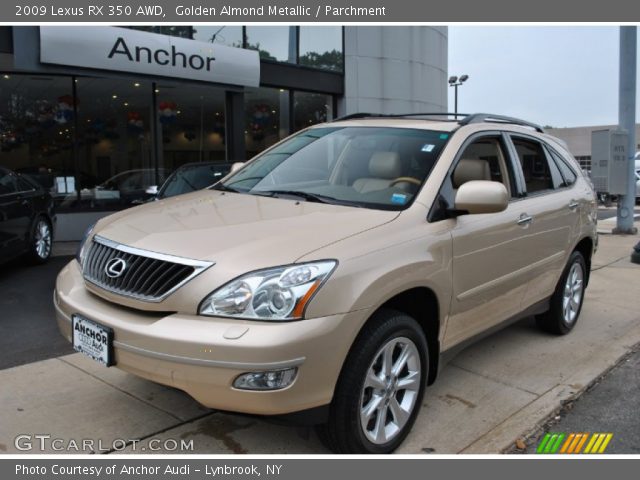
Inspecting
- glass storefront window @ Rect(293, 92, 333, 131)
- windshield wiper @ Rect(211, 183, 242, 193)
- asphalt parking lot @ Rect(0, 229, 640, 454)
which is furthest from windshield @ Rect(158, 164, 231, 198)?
glass storefront window @ Rect(293, 92, 333, 131)

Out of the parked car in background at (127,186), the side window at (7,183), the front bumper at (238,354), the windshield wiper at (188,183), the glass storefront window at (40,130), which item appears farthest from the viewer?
the parked car in background at (127,186)

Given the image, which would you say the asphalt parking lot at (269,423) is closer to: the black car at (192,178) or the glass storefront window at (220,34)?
the black car at (192,178)

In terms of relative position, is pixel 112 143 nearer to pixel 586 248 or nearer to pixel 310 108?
pixel 310 108

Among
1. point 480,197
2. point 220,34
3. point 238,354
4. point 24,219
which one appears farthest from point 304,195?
point 220,34

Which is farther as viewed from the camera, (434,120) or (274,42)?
(274,42)

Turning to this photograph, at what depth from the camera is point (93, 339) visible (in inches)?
115

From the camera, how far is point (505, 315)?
414 cm

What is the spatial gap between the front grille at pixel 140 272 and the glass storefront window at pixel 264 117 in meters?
10.5

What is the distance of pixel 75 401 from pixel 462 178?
277 cm

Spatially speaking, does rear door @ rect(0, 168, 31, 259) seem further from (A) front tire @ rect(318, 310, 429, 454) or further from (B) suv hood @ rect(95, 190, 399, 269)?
(A) front tire @ rect(318, 310, 429, 454)

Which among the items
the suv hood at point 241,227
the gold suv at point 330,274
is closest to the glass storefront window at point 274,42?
the gold suv at point 330,274

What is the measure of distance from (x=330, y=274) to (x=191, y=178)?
5.84 meters

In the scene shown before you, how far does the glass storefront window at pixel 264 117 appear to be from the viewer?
13344mm
